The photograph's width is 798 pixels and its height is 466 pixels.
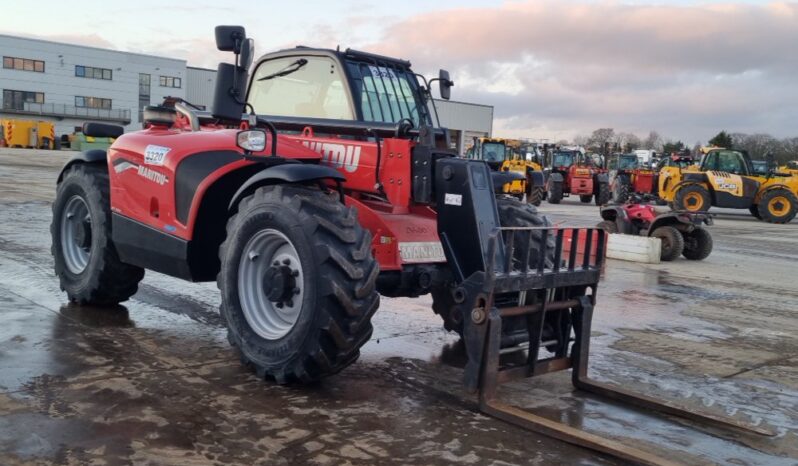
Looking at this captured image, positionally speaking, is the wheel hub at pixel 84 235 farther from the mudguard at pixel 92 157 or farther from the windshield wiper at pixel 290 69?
the windshield wiper at pixel 290 69

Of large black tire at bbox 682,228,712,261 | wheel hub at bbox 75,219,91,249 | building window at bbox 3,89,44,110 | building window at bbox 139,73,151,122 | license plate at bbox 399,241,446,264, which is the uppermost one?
building window at bbox 139,73,151,122

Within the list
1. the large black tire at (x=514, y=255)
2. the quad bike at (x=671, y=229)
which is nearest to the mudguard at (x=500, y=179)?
the large black tire at (x=514, y=255)

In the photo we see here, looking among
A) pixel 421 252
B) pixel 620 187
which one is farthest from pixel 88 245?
pixel 620 187

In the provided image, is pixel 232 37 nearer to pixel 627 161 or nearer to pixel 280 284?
pixel 280 284

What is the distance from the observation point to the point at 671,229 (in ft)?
42.8

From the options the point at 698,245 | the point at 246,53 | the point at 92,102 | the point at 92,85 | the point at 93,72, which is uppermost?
the point at 93,72

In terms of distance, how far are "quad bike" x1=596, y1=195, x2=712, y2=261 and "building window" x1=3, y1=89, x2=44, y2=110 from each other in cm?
6617

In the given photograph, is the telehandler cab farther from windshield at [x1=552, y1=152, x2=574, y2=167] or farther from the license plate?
the license plate

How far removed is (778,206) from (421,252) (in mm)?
23899

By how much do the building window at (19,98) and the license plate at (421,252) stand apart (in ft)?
234

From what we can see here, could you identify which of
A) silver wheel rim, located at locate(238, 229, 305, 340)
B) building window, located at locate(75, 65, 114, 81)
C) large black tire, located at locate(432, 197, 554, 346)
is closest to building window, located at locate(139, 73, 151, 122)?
building window, located at locate(75, 65, 114, 81)

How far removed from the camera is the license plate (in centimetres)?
516

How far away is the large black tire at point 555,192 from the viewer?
1164 inches

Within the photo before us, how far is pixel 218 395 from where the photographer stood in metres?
4.48
